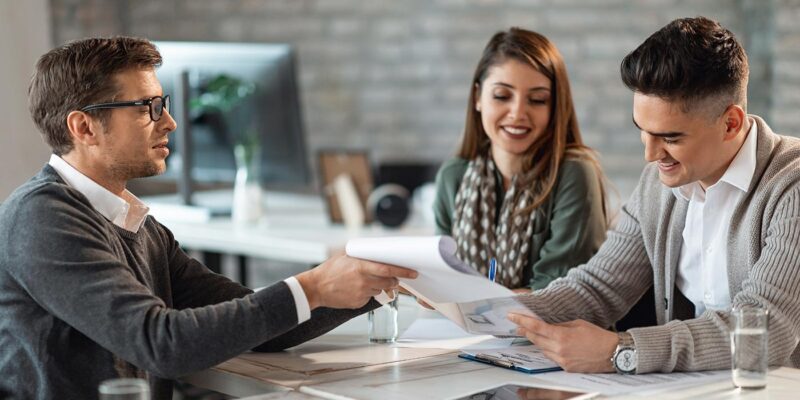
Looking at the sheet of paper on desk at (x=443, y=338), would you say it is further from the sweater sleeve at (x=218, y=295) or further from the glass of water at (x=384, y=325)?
the sweater sleeve at (x=218, y=295)

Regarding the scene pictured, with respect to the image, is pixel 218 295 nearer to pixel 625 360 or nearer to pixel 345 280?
pixel 345 280

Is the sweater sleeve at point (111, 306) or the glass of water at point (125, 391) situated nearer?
the glass of water at point (125, 391)

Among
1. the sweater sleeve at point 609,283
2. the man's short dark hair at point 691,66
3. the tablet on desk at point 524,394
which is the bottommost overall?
the tablet on desk at point 524,394

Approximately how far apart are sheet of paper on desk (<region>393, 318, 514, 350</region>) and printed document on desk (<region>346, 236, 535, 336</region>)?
3cm

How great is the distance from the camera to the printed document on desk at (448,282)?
5.05 ft

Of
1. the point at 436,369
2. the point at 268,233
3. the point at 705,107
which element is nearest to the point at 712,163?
the point at 705,107

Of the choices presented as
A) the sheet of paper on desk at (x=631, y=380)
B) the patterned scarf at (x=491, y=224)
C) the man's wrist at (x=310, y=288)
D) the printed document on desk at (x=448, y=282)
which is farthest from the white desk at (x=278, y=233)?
the sheet of paper on desk at (x=631, y=380)

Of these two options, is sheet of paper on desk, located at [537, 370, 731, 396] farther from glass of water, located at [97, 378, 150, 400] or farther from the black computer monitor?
the black computer monitor

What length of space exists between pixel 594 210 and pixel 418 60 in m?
2.46

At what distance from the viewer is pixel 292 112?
3.77 metres

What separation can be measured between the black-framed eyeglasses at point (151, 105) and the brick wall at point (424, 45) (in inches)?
116

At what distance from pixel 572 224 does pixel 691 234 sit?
1.67ft

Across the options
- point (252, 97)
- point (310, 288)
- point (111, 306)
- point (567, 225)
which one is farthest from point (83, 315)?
point (252, 97)

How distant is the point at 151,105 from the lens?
1773 millimetres
